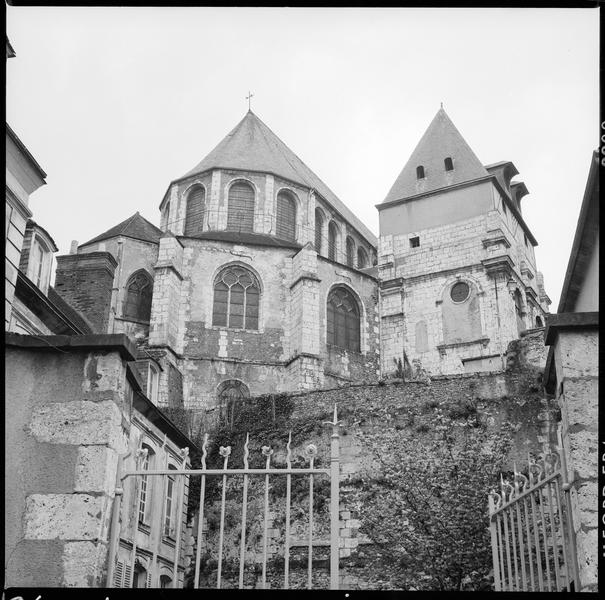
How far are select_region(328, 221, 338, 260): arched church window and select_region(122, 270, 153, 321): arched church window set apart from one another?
28.1ft

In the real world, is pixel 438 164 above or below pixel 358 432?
above

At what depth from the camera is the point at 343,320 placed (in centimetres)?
2747

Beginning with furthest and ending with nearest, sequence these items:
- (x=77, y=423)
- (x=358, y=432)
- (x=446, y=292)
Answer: (x=446, y=292) → (x=358, y=432) → (x=77, y=423)

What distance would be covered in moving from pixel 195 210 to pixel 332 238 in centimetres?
611

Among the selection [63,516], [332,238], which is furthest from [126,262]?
[63,516]

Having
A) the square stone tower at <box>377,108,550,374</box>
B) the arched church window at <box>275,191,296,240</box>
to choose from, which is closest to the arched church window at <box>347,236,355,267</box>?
the square stone tower at <box>377,108,550,374</box>

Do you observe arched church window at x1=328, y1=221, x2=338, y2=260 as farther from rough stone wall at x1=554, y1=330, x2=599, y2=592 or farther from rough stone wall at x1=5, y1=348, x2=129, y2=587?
rough stone wall at x1=554, y1=330, x2=599, y2=592

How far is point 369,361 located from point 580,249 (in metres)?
16.9

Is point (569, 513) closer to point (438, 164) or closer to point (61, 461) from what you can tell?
point (61, 461)

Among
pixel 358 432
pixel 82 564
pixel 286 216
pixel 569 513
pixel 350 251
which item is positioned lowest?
pixel 82 564

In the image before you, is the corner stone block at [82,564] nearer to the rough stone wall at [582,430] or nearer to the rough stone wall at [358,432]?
the rough stone wall at [582,430]

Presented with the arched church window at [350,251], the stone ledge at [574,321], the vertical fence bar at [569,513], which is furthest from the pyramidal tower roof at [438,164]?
the vertical fence bar at [569,513]

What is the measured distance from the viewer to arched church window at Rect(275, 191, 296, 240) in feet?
97.9

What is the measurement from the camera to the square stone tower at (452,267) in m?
26.6
